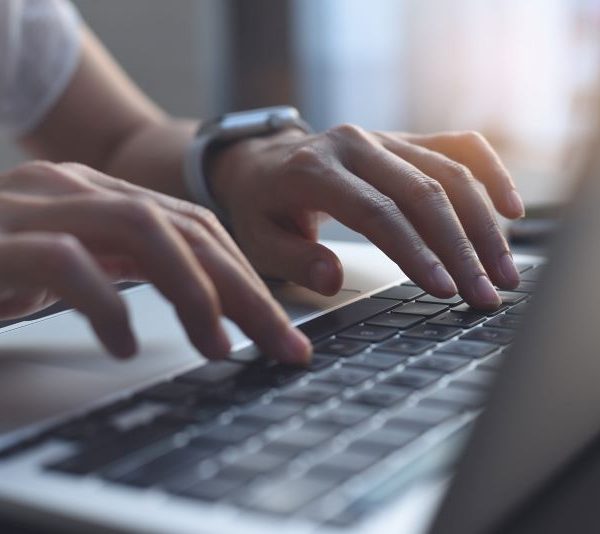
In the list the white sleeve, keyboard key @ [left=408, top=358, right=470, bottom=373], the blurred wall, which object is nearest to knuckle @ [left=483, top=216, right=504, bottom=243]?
keyboard key @ [left=408, top=358, right=470, bottom=373]

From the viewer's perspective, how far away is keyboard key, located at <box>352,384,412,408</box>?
35 cm

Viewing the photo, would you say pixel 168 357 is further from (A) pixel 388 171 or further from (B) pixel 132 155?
(B) pixel 132 155

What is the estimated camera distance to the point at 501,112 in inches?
134

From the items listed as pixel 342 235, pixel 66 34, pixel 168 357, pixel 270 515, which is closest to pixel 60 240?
pixel 168 357

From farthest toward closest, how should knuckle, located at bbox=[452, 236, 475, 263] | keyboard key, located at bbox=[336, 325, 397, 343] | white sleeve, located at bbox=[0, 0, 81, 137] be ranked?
white sleeve, located at bbox=[0, 0, 81, 137] → knuckle, located at bbox=[452, 236, 475, 263] → keyboard key, located at bbox=[336, 325, 397, 343]

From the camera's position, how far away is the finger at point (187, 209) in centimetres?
47

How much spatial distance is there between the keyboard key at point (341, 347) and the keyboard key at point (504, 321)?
0.09 meters

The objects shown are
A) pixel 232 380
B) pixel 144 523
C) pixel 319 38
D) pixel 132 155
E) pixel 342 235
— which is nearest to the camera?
pixel 144 523

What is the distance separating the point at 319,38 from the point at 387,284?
110 inches

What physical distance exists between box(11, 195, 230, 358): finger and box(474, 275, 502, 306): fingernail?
0.18 metres

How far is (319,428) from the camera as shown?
0.32m

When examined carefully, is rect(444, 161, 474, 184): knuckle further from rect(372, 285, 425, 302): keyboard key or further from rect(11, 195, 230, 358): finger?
rect(11, 195, 230, 358): finger

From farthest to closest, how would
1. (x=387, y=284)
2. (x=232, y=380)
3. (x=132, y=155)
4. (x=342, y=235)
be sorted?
(x=132, y=155), (x=342, y=235), (x=387, y=284), (x=232, y=380)

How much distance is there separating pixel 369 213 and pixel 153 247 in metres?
0.22
